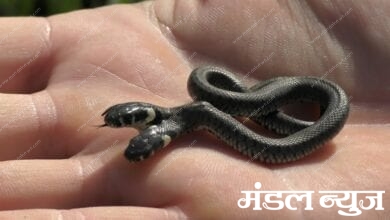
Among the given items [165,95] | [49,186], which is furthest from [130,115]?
[49,186]

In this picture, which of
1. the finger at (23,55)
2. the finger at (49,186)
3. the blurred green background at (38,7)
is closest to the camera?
the finger at (49,186)

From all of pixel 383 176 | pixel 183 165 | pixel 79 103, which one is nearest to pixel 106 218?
pixel 183 165

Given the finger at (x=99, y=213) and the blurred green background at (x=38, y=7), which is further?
the blurred green background at (x=38, y=7)

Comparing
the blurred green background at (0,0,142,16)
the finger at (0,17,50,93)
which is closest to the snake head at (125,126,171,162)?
the finger at (0,17,50,93)

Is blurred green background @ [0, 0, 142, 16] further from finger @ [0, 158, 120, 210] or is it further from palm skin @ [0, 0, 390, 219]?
finger @ [0, 158, 120, 210]

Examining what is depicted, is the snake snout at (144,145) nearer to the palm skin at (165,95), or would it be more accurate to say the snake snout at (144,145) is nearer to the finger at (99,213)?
the palm skin at (165,95)

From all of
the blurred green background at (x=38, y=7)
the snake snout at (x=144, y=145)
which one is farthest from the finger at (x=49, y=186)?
the blurred green background at (x=38, y=7)
